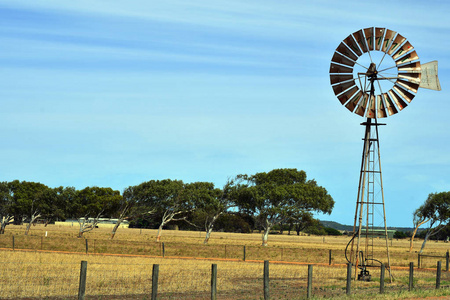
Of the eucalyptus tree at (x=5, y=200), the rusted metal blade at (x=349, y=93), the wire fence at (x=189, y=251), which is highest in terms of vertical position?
the rusted metal blade at (x=349, y=93)

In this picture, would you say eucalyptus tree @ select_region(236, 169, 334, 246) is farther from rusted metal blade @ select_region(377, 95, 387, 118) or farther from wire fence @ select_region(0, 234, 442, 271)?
rusted metal blade @ select_region(377, 95, 387, 118)

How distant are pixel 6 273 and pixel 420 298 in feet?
55.4

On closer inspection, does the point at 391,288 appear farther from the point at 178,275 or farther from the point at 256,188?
the point at 256,188

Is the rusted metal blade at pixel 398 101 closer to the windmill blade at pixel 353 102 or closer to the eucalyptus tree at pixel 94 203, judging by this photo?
the windmill blade at pixel 353 102

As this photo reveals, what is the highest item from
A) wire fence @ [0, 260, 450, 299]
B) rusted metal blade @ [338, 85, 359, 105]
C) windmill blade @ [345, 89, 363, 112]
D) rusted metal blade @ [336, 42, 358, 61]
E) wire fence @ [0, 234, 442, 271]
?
rusted metal blade @ [336, 42, 358, 61]

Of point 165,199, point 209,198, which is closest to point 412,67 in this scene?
point 209,198

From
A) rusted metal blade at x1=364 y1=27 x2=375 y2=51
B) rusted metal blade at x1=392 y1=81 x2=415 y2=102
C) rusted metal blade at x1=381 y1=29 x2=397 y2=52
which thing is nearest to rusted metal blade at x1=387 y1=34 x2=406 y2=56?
rusted metal blade at x1=381 y1=29 x2=397 y2=52

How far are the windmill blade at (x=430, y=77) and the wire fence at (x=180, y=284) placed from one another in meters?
8.78

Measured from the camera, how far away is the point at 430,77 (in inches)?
1019

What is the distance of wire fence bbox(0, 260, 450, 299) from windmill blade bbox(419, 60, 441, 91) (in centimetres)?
878

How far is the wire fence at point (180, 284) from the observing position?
715 inches

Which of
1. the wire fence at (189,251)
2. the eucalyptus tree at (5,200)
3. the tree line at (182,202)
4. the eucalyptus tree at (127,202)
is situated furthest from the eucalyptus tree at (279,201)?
the eucalyptus tree at (5,200)

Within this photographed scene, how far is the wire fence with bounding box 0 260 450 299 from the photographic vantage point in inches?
715

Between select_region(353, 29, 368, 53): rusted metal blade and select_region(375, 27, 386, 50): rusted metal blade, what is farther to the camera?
select_region(353, 29, 368, 53): rusted metal blade
